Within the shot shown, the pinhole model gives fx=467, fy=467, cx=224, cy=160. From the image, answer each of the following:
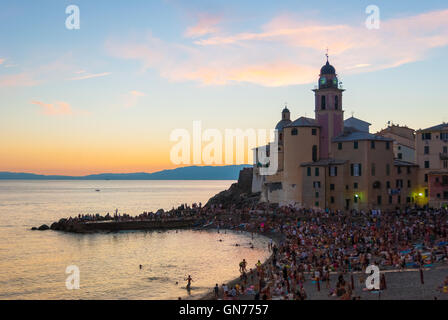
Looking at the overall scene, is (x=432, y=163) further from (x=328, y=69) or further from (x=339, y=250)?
(x=339, y=250)

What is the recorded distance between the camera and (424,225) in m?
45.5

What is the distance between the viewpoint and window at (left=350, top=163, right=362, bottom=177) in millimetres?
62781

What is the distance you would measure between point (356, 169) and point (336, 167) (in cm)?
267

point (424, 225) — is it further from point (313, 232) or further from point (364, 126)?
point (364, 126)

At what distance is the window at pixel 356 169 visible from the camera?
6278 cm

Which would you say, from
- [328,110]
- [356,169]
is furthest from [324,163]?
[328,110]

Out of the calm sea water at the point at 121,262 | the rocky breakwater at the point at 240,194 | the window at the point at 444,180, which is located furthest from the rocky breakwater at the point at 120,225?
the window at the point at 444,180

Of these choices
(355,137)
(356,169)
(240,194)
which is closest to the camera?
(356,169)

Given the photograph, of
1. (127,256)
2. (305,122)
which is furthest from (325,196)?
(127,256)

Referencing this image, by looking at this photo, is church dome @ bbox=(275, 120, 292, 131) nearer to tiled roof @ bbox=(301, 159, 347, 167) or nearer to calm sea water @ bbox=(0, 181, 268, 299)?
tiled roof @ bbox=(301, 159, 347, 167)

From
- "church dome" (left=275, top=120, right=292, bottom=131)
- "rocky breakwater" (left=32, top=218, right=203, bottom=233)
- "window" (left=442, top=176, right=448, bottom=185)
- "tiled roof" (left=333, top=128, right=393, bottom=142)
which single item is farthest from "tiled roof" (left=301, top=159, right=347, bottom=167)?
"rocky breakwater" (left=32, top=218, right=203, bottom=233)

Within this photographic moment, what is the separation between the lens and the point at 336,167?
63281mm

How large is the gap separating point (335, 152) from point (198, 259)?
2846cm

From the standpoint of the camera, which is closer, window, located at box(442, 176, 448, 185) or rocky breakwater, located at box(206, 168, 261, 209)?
window, located at box(442, 176, 448, 185)
